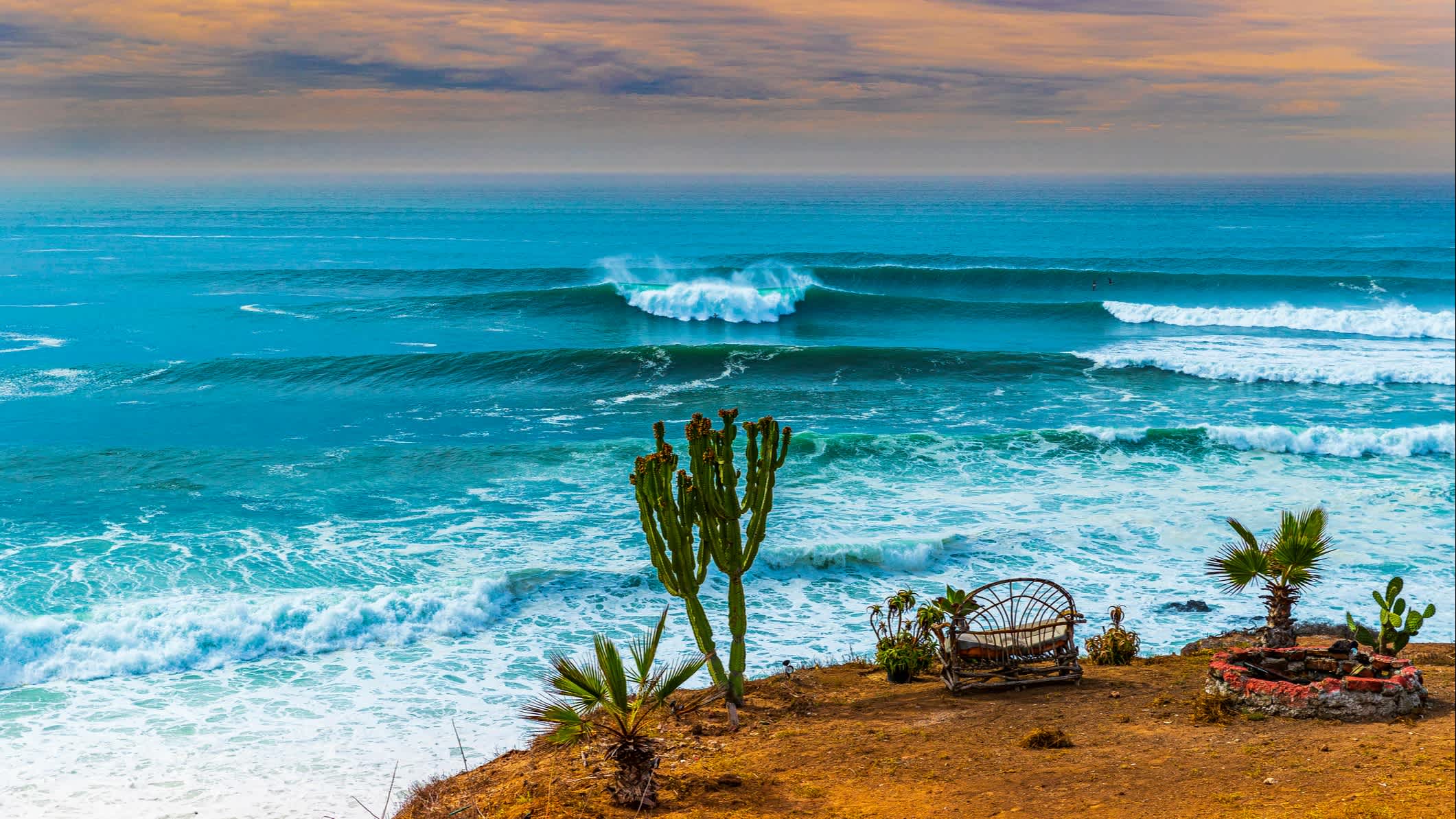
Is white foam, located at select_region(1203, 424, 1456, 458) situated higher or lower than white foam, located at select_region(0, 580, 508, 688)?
higher

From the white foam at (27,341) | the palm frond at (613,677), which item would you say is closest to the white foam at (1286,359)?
the palm frond at (613,677)

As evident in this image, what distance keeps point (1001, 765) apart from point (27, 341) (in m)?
25.7

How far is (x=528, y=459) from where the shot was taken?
18.9m

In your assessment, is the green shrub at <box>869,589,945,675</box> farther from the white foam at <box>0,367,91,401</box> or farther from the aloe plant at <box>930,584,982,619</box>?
the white foam at <box>0,367,91,401</box>

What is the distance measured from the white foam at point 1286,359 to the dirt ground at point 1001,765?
19.4 metres

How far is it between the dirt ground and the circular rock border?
0.43 ft

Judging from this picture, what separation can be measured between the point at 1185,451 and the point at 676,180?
5559 inches

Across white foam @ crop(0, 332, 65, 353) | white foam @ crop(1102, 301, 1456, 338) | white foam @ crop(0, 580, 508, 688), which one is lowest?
white foam @ crop(0, 580, 508, 688)

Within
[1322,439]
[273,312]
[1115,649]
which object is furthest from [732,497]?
[273,312]

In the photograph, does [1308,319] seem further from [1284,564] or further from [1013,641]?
[1013,641]

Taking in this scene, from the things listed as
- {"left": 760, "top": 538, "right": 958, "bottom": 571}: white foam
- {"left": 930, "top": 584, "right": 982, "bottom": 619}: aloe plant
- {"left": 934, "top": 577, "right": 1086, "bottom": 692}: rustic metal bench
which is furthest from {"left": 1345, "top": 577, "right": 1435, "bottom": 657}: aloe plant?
{"left": 760, "top": 538, "right": 958, "bottom": 571}: white foam

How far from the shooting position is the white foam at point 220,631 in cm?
1077

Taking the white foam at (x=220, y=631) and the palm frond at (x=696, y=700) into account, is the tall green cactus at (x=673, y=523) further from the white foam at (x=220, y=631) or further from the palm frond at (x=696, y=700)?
the white foam at (x=220, y=631)

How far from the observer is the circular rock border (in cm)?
780
